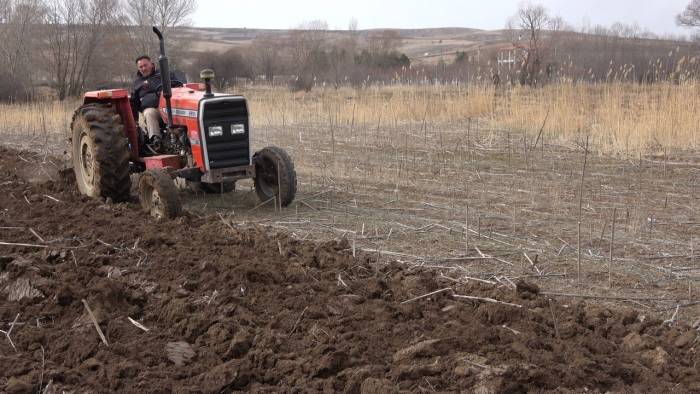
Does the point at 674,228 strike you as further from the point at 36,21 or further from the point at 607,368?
the point at 36,21

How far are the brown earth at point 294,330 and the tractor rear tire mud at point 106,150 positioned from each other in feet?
5.62

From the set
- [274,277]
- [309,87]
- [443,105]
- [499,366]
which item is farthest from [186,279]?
[309,87]

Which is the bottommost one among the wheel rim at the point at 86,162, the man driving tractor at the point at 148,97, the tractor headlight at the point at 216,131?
the wheel rim at the point at 86,162

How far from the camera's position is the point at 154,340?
13.9 ft

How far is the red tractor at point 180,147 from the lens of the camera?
299 inches

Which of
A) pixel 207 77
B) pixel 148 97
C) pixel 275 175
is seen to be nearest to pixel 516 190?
pixel 275 175

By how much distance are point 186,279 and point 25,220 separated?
2687 millimetres

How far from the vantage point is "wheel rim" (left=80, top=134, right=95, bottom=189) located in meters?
8.19

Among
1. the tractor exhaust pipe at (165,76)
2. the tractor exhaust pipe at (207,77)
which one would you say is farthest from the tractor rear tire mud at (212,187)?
the tractor exhaust pipe at (207,77)

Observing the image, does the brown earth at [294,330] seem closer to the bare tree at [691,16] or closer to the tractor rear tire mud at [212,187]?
the tractor rear tire mud at [212,187]

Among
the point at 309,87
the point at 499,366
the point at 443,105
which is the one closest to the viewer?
the point at 499,366

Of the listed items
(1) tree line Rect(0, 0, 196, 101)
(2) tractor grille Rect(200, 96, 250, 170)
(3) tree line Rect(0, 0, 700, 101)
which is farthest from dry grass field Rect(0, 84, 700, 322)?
(1) tree line Rect(0, 0, 196, 101)

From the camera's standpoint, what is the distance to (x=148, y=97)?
8250mm

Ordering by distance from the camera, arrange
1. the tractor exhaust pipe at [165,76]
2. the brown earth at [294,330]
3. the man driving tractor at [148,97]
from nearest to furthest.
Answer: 1. the brown earth at [294,330]
2. the tractor exhaust pipe at [165,76]
3. the man driving tractor at [148,97]
